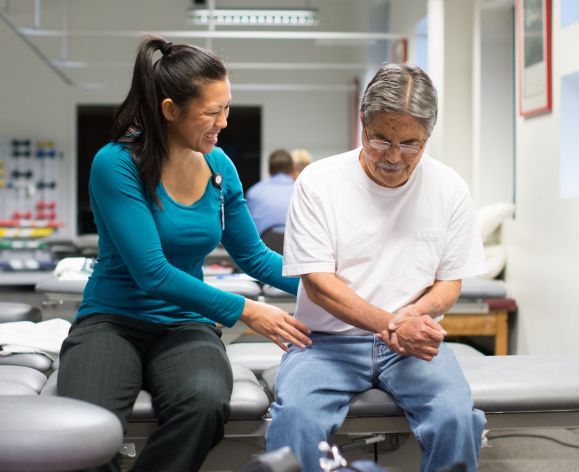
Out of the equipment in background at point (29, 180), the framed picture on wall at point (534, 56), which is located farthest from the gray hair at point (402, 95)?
the equipment in background at point (29, 180)

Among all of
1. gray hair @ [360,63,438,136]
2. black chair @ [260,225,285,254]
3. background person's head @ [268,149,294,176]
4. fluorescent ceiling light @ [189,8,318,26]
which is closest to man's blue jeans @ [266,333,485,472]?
gray hair @ [360,63,438,136]

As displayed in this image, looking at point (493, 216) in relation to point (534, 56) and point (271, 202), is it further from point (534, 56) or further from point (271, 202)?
point (271, 202)

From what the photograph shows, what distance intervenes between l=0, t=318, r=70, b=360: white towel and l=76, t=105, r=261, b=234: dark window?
765 cm

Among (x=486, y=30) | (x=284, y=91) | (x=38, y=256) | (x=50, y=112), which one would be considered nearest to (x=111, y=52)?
(x=50, y=112)

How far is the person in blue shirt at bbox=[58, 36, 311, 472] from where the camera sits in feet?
5.40

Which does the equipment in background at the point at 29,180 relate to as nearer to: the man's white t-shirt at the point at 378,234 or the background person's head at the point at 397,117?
the man's white t-shirt at the point at 378,234

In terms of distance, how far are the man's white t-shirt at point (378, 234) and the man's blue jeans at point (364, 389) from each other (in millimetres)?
82

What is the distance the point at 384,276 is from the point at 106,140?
8.36 metres

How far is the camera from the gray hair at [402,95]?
1717 mm

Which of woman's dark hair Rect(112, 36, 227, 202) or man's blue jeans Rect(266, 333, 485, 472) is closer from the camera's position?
man's blue jeans Rect(266, 333, 485, 472)

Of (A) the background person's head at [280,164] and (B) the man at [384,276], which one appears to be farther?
(A) the background person's head at [280,164]

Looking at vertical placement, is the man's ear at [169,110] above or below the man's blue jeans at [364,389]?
above

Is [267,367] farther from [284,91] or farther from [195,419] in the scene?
[284,91]

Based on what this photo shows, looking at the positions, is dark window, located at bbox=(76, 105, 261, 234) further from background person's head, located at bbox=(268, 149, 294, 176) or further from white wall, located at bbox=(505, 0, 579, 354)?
white wall, located at bbox=(505, 0, 579, 354)
